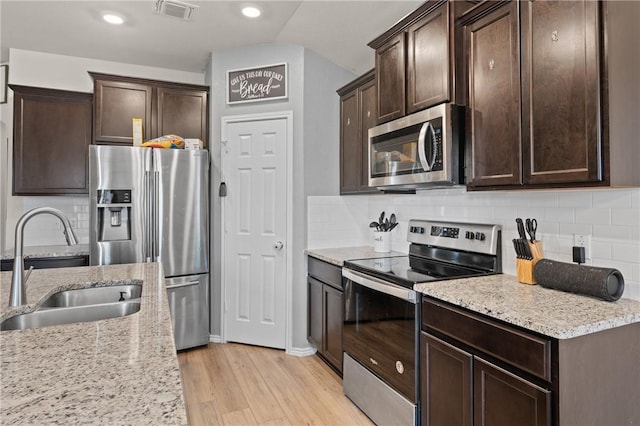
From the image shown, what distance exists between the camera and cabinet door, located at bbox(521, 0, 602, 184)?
55.4 inches

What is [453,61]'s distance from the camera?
1985mm

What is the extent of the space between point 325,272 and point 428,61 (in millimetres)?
1689

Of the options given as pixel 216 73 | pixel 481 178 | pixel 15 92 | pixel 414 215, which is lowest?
pixel 414 215

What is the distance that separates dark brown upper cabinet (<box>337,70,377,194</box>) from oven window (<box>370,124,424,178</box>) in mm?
418

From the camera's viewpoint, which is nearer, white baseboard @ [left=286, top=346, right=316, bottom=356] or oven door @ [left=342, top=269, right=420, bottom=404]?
oven door @ [left=342, top=269, right=420, bottom=404]

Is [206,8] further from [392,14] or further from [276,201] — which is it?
[276,201]

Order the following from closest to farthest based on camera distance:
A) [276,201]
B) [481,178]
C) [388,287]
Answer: [481,178]
[388,287]
[276,201]

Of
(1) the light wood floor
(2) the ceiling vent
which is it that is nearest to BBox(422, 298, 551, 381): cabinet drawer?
(1) the light wood floor

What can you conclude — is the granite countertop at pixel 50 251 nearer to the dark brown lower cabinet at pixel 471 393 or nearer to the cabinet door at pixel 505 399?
the dark brown lower cabinet at pixel 471 393

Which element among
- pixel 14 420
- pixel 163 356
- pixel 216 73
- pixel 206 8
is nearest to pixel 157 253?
pixel 216 73

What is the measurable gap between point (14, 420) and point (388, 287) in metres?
1.69

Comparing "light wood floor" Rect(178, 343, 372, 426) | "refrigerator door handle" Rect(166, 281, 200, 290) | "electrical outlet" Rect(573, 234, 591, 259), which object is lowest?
"light wood floor" Rect(178, 343, 372, 426)

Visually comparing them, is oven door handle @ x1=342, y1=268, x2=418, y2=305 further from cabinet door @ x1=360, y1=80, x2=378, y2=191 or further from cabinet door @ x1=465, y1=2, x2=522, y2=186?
cabinet door @ x1=360, y1=80, x2=378, y2=191

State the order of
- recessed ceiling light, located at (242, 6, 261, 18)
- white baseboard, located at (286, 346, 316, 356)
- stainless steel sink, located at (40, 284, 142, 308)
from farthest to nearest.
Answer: white baseboard, located at (286, 346, 316, 356), recessed ceiling light, located at (242, 6, 261, 18), stainless steel sink, located at (40, 284, 142, 308)
